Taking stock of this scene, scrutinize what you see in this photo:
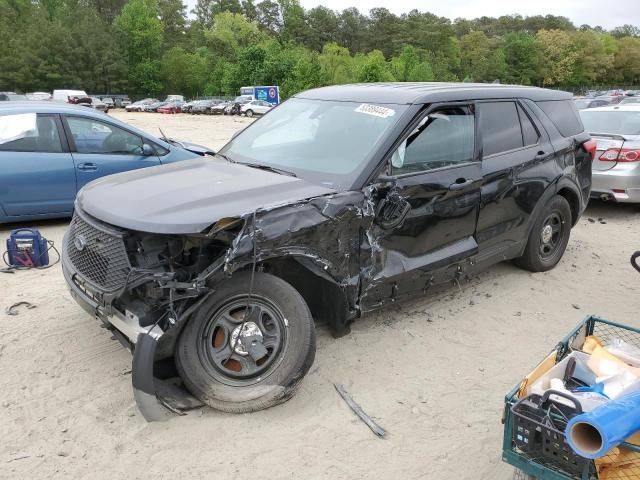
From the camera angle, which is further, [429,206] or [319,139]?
[319,139]

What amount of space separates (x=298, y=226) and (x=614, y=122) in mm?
7600

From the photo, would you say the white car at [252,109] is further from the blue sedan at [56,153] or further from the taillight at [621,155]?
the taillight at [621,155]

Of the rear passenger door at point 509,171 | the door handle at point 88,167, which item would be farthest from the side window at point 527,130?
the door handle at point 88,167

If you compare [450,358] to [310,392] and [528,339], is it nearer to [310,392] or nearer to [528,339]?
[528,339]

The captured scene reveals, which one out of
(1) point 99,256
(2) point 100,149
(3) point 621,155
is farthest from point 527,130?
(2) point 100,149

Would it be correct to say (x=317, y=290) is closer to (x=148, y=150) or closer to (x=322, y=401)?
(x=322, y=401)

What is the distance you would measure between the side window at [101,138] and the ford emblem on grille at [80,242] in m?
3.94

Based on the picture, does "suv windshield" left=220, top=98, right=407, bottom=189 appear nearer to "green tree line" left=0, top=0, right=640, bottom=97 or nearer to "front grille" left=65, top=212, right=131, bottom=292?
"front grille" left=65, top=212, right=131, bottom=292

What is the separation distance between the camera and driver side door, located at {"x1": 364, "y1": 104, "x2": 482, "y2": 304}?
3951 millimetres

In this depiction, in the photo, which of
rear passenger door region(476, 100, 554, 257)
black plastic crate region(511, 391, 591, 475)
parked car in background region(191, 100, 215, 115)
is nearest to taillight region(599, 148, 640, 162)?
rear passenger door region(476, 100, 554, 257)

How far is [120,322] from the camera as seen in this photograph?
325 centimetres

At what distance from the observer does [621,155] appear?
816cm

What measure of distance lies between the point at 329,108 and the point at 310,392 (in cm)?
228

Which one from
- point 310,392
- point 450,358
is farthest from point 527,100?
point 310,392
